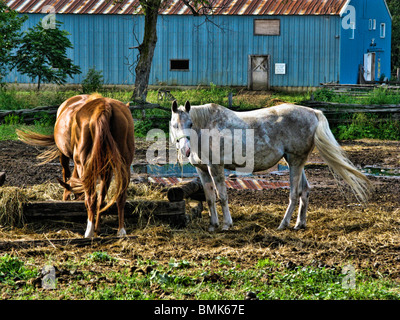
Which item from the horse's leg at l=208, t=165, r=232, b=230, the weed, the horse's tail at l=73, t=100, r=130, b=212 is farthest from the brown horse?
the horse's leg at l=208, t=165, r=232, b=230

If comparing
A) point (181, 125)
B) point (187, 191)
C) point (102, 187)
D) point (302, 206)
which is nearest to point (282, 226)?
point (302, 206)

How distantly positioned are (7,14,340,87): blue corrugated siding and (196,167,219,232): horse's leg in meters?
22.0

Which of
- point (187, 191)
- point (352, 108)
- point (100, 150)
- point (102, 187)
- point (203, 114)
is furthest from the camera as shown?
point (352, 108)

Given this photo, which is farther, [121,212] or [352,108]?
[352,108]

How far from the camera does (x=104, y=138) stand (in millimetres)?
5961

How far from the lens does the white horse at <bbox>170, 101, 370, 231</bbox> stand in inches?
278

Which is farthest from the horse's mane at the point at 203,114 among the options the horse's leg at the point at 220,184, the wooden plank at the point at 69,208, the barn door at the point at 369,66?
the barn door at the point at 369,66

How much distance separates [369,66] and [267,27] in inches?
311

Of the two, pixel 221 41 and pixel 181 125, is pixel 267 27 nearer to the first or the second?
pixel 221 41

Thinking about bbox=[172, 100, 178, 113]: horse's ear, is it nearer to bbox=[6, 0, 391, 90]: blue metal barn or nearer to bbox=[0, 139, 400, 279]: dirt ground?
bbox=[0, 139, 400, 279]: dirt ground

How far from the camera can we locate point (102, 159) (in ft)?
19.5

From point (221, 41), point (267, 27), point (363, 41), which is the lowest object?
point (221, 41)

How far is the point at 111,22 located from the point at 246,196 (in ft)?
71.4

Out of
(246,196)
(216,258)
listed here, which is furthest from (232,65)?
(216,258)
